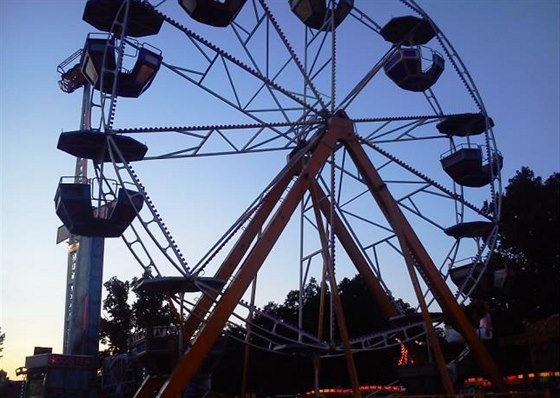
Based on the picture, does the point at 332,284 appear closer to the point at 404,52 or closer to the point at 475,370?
the point at 404,52

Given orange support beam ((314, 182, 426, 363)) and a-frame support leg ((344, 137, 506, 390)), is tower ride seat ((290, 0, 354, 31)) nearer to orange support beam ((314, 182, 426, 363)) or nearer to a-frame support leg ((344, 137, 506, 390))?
a-frame support leg ((344, 137, 506, 390))

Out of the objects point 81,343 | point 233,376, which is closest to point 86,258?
point 81,343

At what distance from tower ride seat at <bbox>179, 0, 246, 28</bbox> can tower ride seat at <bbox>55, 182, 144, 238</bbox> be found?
6737 millimetres

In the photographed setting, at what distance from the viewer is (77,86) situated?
5616 cm

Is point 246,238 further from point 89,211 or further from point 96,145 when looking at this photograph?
point 96,145

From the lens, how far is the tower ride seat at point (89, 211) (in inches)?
731

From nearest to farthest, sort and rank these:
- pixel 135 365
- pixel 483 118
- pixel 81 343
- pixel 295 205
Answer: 1. pixel 295 205
2. pixel 483 118
3. pixel 135 365
4. pixel 81 343

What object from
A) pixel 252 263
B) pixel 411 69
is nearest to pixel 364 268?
pixel 252 263

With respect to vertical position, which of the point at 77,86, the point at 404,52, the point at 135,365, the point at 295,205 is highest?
the point at 77,86

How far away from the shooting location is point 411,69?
24406 mm

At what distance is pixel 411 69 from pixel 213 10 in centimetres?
814

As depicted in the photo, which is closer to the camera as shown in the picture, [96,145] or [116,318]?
[96,145]

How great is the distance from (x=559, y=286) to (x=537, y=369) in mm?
19031

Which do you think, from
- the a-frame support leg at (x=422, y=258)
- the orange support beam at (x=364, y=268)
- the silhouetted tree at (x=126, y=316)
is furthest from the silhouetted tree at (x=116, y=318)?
the a-frame support leg at (x=422, y=258)
